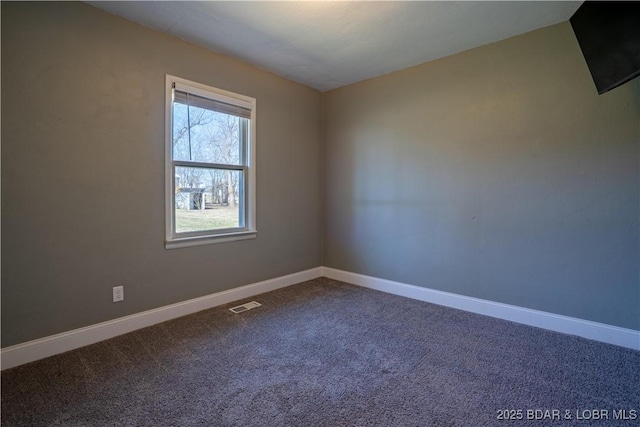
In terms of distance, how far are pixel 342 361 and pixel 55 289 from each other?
2.10m

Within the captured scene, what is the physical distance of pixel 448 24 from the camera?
8.34 feet

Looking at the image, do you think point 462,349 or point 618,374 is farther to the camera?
point 462,349

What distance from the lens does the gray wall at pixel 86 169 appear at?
2.03 meters

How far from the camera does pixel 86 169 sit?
231cm

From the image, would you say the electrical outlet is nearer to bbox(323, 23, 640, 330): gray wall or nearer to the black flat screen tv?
bbox(323, 23, 640, 330): gray wall

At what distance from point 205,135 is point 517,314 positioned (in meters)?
3.37

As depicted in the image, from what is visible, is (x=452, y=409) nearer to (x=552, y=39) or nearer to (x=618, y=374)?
(x=618, y=374)

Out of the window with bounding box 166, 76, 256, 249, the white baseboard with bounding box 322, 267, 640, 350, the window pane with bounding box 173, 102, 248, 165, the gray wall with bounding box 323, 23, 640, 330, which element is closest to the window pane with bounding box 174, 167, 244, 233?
the window with bounding box 166, 76, 256, 249

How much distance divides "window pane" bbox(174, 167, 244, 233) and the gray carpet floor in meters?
0.91

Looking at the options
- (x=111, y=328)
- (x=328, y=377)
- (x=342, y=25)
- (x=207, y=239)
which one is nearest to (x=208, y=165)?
(x=207, y=239)

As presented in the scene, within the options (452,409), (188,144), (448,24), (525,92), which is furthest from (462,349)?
(188,144)

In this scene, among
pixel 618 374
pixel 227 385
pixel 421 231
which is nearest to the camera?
pixel 227 385

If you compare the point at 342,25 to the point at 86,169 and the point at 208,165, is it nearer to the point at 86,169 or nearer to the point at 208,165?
the point at 208,165

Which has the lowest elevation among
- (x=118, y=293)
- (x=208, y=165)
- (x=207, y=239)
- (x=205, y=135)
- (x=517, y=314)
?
(x=517, y=314)
